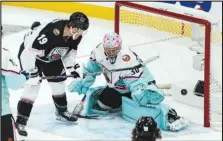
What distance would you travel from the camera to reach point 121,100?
12.1 feet

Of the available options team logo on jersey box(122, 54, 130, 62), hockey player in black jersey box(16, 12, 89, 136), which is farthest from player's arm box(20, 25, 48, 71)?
team logo on jersey box(122, 54, 130, 62)

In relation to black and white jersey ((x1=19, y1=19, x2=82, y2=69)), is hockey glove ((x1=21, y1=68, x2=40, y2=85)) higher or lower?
lower

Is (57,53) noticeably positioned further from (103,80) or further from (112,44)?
(103,80)

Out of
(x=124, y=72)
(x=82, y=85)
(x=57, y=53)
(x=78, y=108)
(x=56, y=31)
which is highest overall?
(x=56, y=31)

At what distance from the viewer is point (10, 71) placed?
2.48 meters

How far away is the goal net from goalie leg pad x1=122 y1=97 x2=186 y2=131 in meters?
0.24

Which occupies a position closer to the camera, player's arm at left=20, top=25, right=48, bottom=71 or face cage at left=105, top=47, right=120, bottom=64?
player's arm at left=20, top=25, right=48, bottom=71

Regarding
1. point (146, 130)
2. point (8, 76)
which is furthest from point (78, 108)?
point (146, 130)

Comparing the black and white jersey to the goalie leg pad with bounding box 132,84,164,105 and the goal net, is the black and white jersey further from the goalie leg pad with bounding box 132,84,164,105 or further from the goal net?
the goal net

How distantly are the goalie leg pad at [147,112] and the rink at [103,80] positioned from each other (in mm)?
44

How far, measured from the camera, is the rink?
3.38 metres

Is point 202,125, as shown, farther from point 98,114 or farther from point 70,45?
point 70,45

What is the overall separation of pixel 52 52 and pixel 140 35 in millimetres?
1976

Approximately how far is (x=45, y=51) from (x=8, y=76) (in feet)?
2.76
